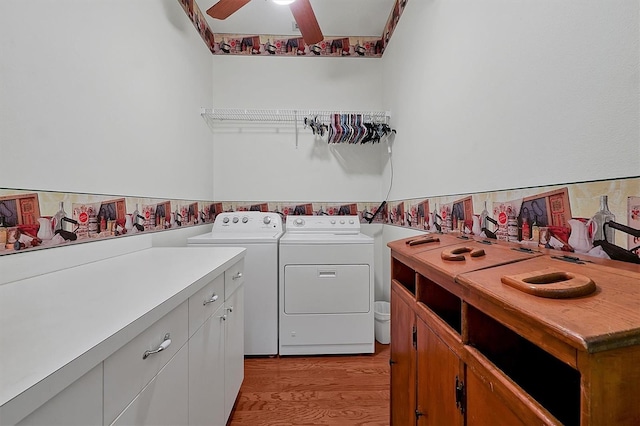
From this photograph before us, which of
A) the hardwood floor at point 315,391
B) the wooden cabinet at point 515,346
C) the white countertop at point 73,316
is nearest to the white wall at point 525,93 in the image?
the wooden cabinet at point 515,346

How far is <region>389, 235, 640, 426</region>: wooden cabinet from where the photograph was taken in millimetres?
351

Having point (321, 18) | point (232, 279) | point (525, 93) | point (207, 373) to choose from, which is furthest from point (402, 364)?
point (321, 18)

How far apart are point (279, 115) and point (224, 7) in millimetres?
1034

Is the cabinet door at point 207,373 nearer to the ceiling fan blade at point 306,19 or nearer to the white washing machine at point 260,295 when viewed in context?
the white washing machine at point 260,295

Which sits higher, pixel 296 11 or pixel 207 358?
pixel 296 11

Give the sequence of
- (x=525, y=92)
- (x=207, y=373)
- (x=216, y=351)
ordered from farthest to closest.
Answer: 1. (x=216, y=351)
2. (x=207, y=373)
3. (x=525, y=92)

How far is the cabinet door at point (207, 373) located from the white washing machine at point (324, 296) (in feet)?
2.81

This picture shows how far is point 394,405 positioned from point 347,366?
85 centimetres

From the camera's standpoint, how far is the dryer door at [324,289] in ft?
6.81

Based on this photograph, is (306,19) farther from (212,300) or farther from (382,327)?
(382,327)

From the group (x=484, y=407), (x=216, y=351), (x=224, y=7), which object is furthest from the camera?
(x=224, y=7)

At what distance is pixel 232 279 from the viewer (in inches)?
55.1

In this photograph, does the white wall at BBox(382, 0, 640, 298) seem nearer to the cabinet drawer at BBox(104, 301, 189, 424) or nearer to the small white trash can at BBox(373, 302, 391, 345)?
the small white trash can at BBox(373, 302, 391, 345)

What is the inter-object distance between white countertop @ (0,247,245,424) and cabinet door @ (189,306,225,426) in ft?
0.75
